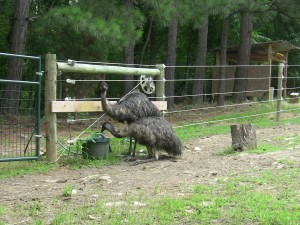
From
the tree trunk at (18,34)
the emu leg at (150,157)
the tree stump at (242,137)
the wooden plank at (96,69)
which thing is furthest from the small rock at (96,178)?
the tree trunk at (18,34)

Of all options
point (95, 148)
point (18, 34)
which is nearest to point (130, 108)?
point (95, 148)

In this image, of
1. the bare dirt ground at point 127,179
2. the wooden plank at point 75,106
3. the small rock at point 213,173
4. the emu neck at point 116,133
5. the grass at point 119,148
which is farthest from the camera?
the emu neck at point 116,133

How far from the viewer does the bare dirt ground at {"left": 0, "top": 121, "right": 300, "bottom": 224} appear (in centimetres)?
428

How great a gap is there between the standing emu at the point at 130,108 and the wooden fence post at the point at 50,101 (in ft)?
2.17

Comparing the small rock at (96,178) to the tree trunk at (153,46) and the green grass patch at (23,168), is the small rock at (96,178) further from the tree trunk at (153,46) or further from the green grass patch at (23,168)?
the tree trunk at (153,46)

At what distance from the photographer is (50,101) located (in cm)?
612

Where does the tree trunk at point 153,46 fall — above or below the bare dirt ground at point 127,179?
above

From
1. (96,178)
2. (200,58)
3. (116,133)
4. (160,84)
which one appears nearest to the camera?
(96,178)

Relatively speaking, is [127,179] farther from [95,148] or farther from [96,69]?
[96,69]

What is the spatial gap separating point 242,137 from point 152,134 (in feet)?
4.64

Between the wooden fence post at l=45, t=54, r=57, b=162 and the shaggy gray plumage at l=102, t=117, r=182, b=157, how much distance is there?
0.70 metres

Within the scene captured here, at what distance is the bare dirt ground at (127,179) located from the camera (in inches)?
169

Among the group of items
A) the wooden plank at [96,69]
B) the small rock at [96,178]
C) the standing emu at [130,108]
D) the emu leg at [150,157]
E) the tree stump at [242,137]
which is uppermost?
the wooden plank at [96,69]

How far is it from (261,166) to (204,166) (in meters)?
0.71
